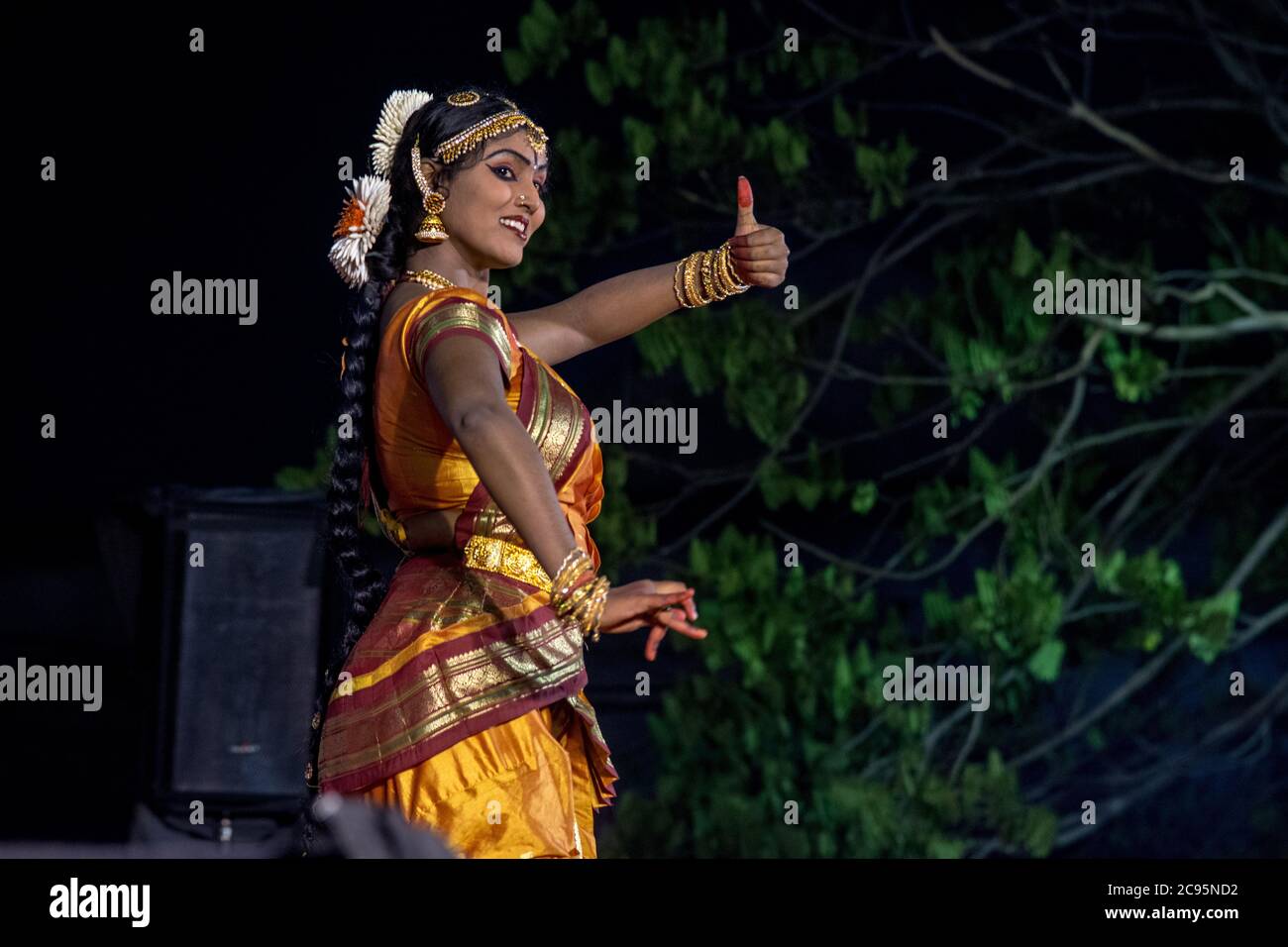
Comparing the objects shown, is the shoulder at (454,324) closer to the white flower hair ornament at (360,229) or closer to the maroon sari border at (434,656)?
the white flower hair ornament at (360,229)

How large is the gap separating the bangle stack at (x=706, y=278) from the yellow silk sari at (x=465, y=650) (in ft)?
1.15

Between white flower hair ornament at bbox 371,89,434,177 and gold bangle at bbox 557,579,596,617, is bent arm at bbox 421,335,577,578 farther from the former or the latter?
white flower hair ornament at bbox 371,89,434,177

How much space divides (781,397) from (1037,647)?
869 mm

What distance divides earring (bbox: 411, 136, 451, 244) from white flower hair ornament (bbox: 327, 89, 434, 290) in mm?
62

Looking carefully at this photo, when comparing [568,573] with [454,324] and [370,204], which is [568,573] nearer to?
[454,324]

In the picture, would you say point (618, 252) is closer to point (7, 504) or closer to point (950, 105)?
point (950, 105)

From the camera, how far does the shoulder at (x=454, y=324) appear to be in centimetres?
→ 199

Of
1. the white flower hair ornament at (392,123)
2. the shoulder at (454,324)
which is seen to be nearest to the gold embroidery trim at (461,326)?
the shoulder at (454,324)

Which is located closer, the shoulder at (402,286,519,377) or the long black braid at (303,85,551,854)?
the shoulder at (402,286,519,377)

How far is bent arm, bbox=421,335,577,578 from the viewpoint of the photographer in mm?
1853

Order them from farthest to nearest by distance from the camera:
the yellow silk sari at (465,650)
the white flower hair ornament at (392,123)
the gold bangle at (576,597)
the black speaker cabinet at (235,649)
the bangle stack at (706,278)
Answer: the black speaker cabinet at (235,649), the bangle stack at (706,278), the white flower hair ornament at (392,123), the yellow silk sari at (465,650), the gold bangle at (576,597)

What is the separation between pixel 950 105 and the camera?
5074 mm

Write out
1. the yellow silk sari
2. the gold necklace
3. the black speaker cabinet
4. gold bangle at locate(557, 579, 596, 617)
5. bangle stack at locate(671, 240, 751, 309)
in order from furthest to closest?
the black speaker cabinet
bangle stack at locate(671, 240, 751, 309)
the gold necklace
the yellow silk sari
gold bangle at locate(557, 579, 596, 617)

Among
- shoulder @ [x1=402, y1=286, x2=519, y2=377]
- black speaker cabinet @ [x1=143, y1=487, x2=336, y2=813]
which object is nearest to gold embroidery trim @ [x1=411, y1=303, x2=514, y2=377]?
shoulder @ [x1=402, y1=286, x2=519, y2=377]
